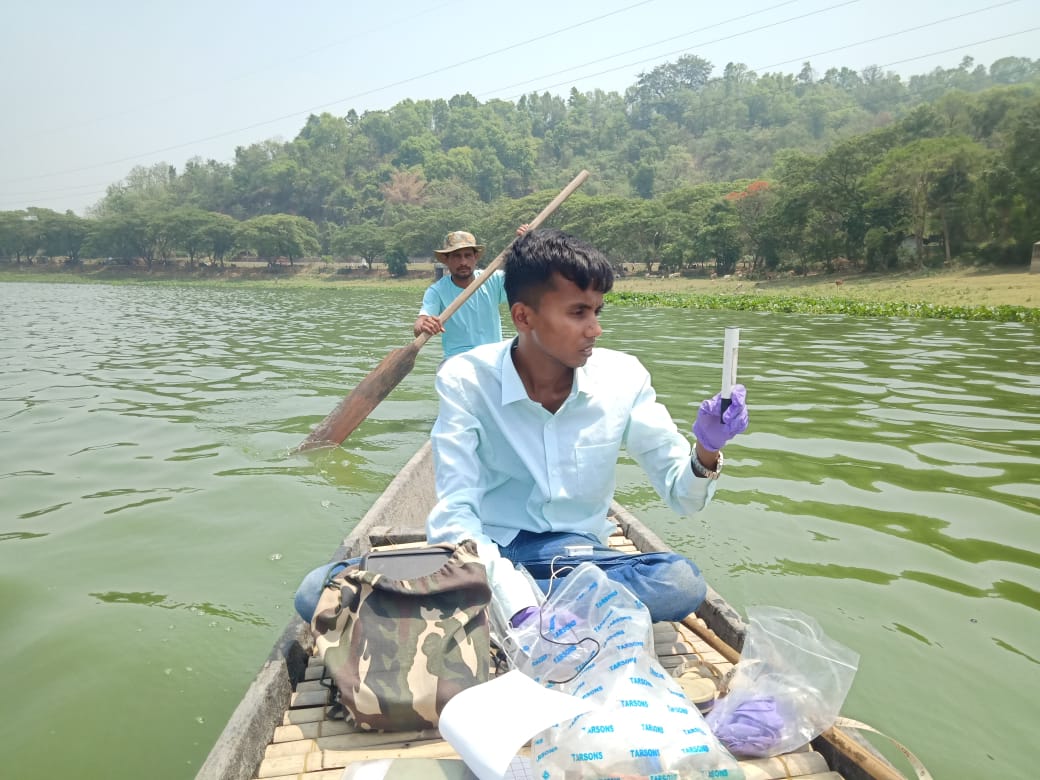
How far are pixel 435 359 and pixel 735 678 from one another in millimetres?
10175

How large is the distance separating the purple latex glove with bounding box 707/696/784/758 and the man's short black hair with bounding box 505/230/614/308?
109 cm

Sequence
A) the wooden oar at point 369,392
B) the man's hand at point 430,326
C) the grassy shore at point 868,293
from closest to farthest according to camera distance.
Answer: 1. the man's hand at point 430,326
2. the wooden oar at point 369,392
3. the grassy shore at point 868,293

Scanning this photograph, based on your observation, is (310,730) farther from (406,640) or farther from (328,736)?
(406,640)

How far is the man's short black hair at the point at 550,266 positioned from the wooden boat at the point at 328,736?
3.57 feet

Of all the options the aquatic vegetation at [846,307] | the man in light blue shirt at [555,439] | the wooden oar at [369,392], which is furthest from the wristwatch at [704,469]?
the aquatic vegetation at [846,307]

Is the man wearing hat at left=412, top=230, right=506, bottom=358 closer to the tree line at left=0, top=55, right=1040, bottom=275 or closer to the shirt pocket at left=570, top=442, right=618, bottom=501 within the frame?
the shirt pocket at left=570, top=442, right=618, bottom=501

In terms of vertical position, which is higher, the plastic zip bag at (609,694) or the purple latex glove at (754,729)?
the plastic zip bag at (609,694)

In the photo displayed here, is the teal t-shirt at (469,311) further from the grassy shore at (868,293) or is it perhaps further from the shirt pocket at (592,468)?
the grassy shore at (868,293)

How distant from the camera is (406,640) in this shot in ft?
5.91

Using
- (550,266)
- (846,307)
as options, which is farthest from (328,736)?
(846,307)

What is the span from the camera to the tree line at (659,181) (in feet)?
85.0

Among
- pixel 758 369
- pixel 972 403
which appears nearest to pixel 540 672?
pixel 972 403

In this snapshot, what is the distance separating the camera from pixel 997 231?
24016 millimetres

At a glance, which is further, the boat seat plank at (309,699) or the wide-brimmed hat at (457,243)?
the wide-brimmed hat at (457,243)
